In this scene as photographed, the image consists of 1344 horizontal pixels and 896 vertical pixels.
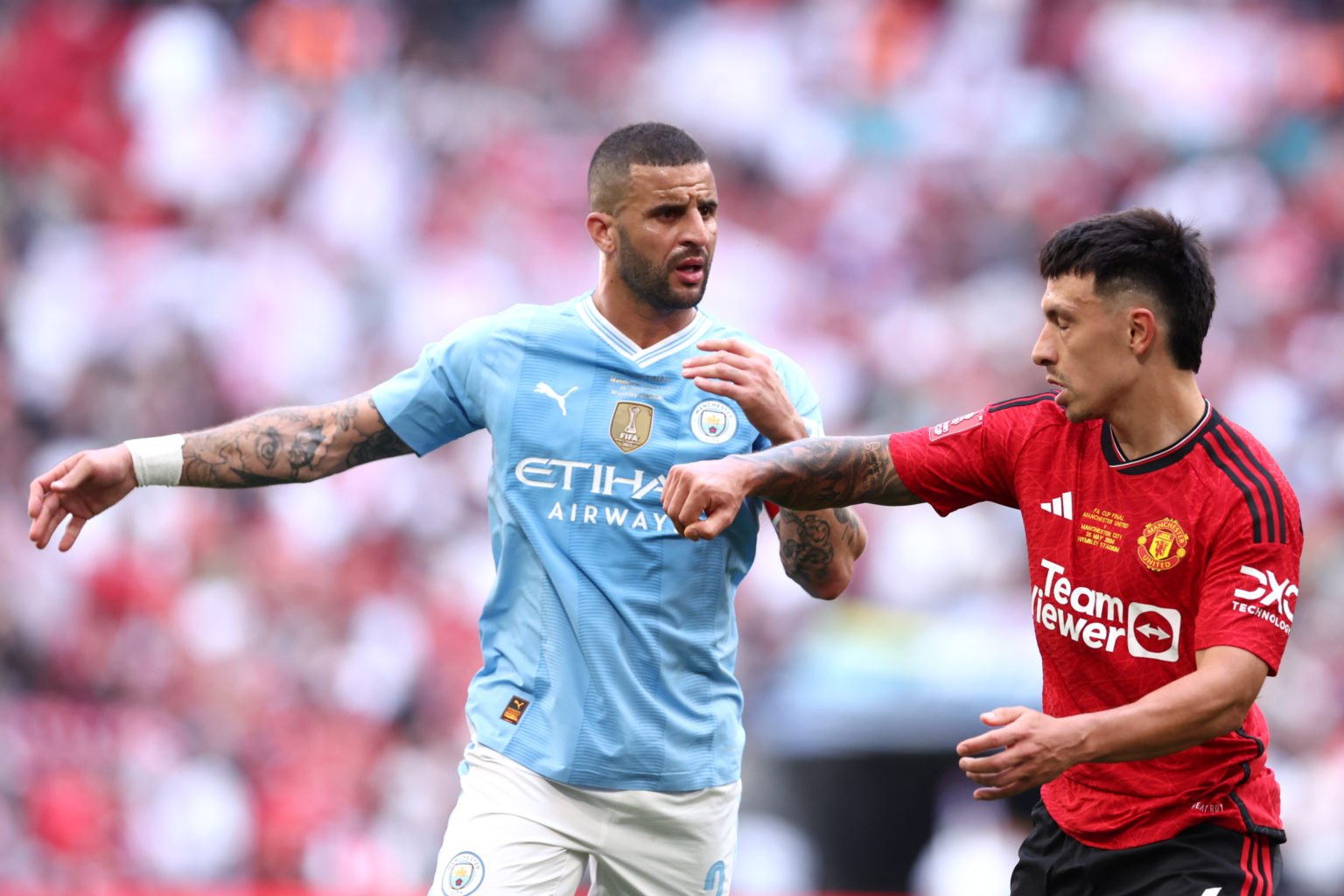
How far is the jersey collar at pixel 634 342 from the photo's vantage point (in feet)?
15.9

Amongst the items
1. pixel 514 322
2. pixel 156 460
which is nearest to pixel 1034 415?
pixel 514 322

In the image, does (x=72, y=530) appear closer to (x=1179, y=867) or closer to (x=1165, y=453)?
(x=1165, y=453)

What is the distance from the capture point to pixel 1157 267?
4.03 meters

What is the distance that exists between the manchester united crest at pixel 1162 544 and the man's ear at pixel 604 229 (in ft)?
5.77

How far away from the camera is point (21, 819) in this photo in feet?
32.1

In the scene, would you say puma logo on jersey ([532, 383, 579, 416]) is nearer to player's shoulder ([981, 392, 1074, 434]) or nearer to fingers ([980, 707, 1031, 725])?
player's shoulder ([981, 392, 1074, 434])

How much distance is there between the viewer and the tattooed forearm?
4.32 meters

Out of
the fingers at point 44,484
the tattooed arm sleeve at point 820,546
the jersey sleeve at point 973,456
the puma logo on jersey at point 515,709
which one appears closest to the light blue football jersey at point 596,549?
the puma logo on jersey at point 515,709

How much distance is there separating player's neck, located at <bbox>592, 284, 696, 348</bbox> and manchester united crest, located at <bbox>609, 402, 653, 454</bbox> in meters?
0.21

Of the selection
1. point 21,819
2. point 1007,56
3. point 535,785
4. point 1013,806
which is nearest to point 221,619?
point 21,819

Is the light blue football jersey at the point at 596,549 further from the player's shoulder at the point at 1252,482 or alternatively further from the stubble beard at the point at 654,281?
the player's shoulder at the point at 1252,482

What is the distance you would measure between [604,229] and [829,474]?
110 centimetres

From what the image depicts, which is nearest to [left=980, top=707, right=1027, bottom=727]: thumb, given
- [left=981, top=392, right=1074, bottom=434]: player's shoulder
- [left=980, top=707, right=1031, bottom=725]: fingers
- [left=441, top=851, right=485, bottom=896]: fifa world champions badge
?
[left=980, top=707, right=1031, bottom=725]: fingers

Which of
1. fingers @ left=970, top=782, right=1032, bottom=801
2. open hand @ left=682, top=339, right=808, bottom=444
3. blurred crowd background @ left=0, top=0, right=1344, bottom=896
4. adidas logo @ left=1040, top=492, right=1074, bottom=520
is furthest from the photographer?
blurred crowd background @ left=0, top=0, right=1344, bottom=896
